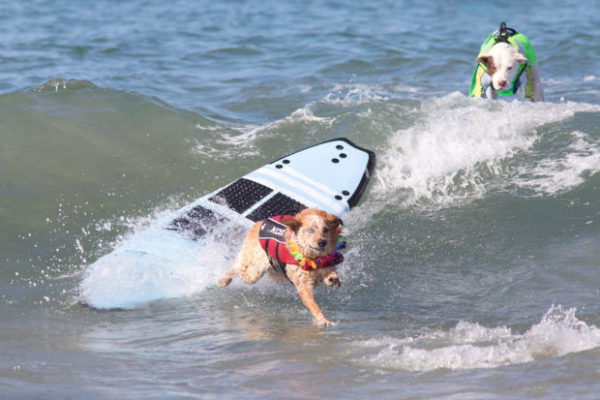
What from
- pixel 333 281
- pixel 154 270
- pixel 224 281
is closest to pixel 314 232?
pixel 333 281

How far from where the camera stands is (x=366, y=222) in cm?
756

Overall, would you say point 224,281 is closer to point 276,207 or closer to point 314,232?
point 314,232

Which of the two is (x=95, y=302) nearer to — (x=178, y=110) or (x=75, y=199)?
(x=75, y=199)

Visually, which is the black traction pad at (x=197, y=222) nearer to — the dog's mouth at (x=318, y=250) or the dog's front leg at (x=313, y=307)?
the dog's front leg at (x=313, y=307)

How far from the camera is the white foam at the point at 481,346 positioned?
14.5ft

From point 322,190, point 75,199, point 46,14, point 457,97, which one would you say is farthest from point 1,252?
point 46,14

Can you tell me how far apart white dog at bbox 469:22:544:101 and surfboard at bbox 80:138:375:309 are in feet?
6.13

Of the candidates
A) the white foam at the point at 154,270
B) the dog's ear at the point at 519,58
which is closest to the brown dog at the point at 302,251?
the white foam at the point at 154,270

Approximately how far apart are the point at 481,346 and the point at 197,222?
10.3 feet

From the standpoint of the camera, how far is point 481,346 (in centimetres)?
469

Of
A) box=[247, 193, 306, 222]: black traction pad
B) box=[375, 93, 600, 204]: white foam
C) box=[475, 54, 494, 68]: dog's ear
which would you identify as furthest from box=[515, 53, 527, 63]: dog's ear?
box=[247, 193, 306, 222]: black traction pad

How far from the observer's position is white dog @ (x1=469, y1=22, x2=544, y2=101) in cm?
841

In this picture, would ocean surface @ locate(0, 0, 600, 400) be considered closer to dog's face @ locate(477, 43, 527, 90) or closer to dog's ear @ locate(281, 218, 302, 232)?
dog's ear @ locate(281, 218, 302, 232)

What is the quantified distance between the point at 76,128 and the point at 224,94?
12.2 ft
